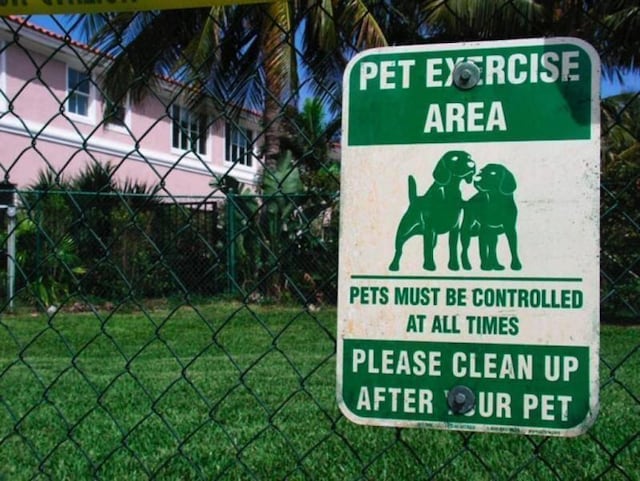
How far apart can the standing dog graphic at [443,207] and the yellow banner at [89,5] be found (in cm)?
58

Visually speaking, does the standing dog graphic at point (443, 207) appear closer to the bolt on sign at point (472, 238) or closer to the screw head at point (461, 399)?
the bolt on sign at point (472, 238)

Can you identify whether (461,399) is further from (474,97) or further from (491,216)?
(474,97)

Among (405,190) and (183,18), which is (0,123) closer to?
(183,18)

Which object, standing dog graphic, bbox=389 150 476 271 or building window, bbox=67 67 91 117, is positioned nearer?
standing dog graphic, bbox=389 150 476 271

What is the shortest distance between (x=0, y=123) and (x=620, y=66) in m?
11.8

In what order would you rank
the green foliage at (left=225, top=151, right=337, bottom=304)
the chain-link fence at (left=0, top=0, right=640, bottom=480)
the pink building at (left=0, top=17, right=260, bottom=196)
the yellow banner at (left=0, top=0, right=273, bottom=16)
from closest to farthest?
the yellow banner at (left=0, top=0, right=273, bottom=16) → the chain-link fence at (left=0, top=0, right=640, bottom=480) → the green foliage at (left=225, top=151, right=337, bottom=304) → the pink building at (left=0, top=17, right=260, bottom=196)

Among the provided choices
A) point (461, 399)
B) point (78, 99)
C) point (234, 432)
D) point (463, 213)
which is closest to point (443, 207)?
point (463, 213)

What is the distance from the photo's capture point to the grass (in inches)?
89.8

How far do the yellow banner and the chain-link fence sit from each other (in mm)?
234

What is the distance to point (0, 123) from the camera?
13641mm

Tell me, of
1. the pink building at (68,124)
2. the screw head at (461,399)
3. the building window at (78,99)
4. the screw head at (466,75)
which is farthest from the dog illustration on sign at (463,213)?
the building window at (78,99)

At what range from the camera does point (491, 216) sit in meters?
1.40

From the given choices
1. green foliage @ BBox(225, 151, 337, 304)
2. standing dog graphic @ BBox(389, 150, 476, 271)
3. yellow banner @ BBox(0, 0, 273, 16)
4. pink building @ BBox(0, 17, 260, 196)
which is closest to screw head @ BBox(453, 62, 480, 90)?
standing dog graphic @ BBox(389, 150, 476, 271)

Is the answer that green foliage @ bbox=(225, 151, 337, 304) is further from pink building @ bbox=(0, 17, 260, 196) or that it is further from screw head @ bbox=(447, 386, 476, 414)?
screw head @ bbox=(447, 386, 476, 414)
